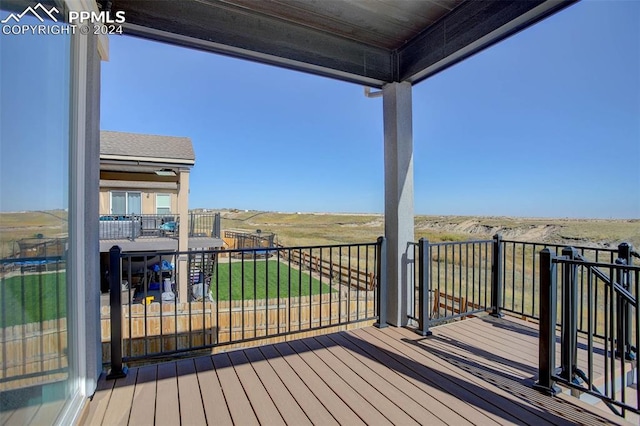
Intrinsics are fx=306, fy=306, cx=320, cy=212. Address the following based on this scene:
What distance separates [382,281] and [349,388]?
4.33 ft

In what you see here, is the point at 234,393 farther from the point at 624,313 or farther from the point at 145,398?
the point at 624,313

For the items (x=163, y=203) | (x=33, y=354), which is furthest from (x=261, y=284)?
(x=33, y=354)

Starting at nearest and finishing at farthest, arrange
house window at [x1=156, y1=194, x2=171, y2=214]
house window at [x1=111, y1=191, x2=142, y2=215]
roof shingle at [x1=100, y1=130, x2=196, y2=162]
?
1. roof shingle at [x1=100, y1=130, x2=196, y2=162]
2. house window at [x1=111, y1=191, x2=142, y2=215]
3. house window at [x1=156, y1=194, x2=171, y2=214]

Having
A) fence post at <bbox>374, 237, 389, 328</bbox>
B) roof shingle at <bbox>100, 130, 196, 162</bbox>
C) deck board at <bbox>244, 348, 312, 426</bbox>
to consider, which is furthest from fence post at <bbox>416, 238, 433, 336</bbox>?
roof shingle at <bbox>100, 130, 196, 162</bbox>

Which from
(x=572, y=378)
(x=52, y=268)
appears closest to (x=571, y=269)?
(x=572, y=378)

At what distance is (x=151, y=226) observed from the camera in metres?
9.04

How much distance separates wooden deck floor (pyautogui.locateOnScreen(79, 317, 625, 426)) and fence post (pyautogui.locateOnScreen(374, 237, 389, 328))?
35 cm

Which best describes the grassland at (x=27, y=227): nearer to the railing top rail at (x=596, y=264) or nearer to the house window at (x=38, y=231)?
the house window at (x=38, y=231)

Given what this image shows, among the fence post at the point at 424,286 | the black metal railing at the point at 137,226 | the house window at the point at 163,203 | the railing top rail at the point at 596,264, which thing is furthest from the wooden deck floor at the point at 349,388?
the house window at the point at 163,203

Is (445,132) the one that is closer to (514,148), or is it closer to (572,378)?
(514,148)

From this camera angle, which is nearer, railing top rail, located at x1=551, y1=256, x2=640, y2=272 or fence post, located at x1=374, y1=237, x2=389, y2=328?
railing top rail, located at x1=551, y1=256, x2=640, y2=272

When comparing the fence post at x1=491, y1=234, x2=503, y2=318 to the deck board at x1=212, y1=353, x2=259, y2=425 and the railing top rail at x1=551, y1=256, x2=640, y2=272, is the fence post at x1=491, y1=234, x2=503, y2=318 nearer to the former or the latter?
the railing top rail at x1=551, y1=256, x2=640, y2=272

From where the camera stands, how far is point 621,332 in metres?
2.22

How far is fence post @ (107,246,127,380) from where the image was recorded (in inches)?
85.2
